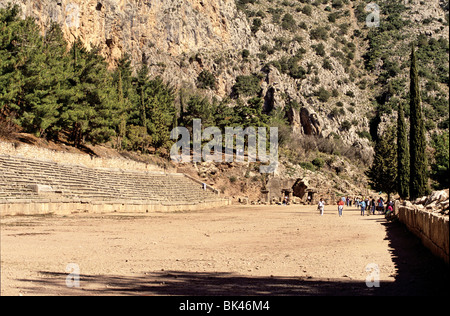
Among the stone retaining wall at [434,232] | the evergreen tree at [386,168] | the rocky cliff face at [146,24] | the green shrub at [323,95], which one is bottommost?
the stone retaining wall at [434,232]

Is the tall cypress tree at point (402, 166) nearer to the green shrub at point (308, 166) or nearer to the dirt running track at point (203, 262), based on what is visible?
the dirt running track at point (203, 262)

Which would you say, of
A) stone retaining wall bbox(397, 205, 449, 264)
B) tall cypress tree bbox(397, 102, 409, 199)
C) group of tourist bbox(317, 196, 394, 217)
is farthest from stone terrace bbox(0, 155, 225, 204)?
tall cypress tree bbox(397, 102, 409, 199)

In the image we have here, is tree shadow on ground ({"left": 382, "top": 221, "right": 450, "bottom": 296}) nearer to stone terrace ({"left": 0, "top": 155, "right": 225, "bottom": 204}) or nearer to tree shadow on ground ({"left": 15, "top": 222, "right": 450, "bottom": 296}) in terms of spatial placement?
tree shadow on ground ({"left": 15, "top": 222, "right": 450, "bottom": 296})

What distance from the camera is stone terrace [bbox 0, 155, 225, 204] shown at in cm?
2631

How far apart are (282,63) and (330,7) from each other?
54046mm

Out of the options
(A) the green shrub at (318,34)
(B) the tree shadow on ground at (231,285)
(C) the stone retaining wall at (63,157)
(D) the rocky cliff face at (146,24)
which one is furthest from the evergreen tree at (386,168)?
(A) the green shrub at (318,34)

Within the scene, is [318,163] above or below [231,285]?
above

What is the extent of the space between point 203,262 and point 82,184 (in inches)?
874

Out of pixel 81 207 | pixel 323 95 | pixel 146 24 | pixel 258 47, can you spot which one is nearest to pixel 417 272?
pixel 81 207

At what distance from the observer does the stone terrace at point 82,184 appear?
2631 centimetres

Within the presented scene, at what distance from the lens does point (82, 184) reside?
33406 millimetres

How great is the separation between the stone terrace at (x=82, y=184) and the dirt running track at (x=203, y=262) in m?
4.62

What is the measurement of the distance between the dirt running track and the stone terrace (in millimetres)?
4617

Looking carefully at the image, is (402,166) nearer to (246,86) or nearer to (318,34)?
(246,86)
